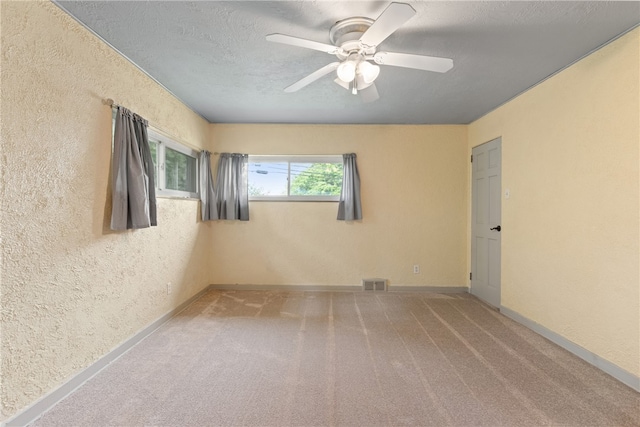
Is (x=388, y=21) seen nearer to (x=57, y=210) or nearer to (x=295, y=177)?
(x=57, y=210)

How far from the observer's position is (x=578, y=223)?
7.59ft

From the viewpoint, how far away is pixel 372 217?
414 centimetres

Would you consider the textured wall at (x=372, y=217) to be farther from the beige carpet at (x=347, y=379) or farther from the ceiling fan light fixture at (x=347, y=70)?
the ceiling fan light fixture at (x=347, y=70)

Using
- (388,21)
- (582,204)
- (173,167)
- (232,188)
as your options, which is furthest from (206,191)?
(582,204)

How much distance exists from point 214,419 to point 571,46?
10.8ft

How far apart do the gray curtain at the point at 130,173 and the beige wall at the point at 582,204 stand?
3.39 m

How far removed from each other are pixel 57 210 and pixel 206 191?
2.15 meters

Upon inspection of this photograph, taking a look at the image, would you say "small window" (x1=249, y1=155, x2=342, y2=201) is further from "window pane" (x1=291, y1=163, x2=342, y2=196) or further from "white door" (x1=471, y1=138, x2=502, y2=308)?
"white door" (x1=471, y1=138, x2=502, y2=308)

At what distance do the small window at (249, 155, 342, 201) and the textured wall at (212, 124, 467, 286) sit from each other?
15 cm

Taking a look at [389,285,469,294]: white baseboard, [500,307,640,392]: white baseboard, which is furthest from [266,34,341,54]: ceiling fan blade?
[389,285,469,294]: white baseboard

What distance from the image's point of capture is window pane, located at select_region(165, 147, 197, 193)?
3234mm

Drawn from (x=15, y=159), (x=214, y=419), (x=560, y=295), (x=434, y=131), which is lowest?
(x=214, y=419)

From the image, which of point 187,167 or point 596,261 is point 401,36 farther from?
point 187,167

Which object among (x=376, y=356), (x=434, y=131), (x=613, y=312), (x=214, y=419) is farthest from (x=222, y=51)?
(x=613, y=312)
